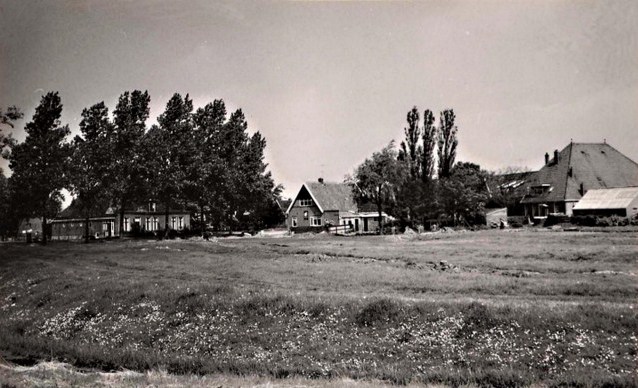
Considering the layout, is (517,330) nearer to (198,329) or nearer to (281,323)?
(281,323)

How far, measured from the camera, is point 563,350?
939cm

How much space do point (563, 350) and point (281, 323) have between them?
6.58 meters

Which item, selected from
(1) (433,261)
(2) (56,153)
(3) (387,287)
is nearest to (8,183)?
(2) (56,153)

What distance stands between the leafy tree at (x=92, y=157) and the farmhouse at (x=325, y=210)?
34.1 metres

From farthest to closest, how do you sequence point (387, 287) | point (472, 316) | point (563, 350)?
point (387, 287)
point (472, 316)
point (563, 350)

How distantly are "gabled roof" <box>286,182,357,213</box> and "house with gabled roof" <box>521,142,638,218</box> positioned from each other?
2651cm

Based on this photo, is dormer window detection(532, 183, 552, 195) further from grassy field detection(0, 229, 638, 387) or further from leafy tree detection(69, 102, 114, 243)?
leafy tree detection(69, 102, 114, 243)

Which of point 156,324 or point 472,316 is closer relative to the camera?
point 472,316

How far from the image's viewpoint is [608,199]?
861 inches

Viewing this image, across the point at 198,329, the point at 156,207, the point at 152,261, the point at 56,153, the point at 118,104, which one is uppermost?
the point at 118,104

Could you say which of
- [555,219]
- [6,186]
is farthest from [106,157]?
[555,219]

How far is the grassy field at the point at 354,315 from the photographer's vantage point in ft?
31.4

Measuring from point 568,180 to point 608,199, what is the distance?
6237 millimetres

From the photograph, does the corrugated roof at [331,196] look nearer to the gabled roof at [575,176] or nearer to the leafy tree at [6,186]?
the gabled roof at [575,176]
